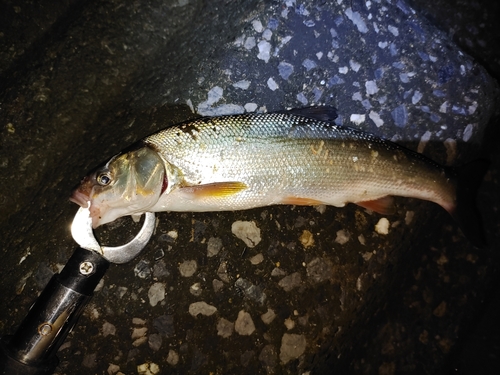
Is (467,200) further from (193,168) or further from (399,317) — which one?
(193,168)

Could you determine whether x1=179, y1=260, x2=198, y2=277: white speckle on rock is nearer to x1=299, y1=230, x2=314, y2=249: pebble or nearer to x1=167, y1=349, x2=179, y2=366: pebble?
x1=167, y1=349, x2=179, y2=366: pebble

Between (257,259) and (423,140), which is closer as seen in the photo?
(257,259)

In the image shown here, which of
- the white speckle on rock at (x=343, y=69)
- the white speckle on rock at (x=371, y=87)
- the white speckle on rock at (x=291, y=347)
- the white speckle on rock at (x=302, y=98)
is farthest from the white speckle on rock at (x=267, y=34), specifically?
the white speckle on rock at (x=291, y=347)

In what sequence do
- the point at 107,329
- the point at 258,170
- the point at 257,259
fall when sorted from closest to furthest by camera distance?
the point at 258,170 → the point at 107,329 → the point at 257,259

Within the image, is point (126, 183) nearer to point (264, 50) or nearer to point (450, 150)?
point (264, 50)

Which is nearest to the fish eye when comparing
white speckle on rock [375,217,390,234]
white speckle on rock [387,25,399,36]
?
white speckle on rock [375,217,390,234]

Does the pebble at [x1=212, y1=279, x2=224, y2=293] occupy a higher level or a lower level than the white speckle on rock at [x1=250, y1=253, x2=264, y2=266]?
higher

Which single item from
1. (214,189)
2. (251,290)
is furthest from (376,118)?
(251,290)
